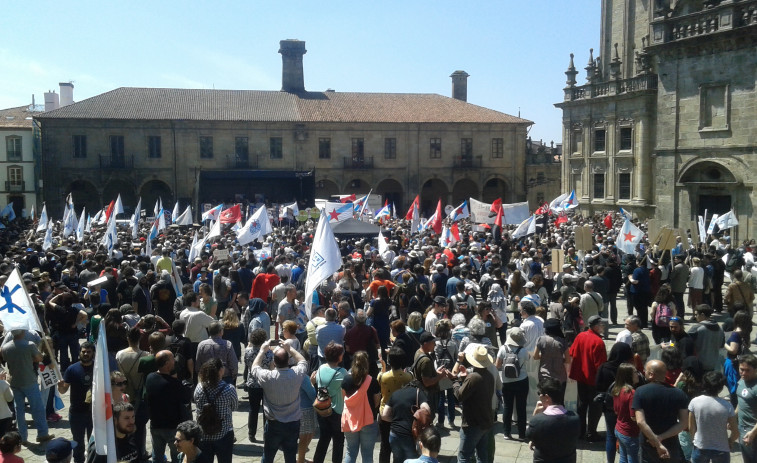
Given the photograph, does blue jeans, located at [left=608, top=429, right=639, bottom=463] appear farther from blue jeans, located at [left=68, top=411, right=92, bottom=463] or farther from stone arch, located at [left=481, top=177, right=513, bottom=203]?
stone arch, located at [left=481, top=177, right=513, bottom=203]

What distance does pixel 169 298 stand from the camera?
38.5ft

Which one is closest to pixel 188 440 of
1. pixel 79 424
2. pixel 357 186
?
pixel 79 424

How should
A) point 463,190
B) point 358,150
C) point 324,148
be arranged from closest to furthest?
point 324,148
point 358,150
point 463,190

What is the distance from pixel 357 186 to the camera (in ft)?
166

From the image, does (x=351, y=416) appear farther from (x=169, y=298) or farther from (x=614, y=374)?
(x=169, y=298)

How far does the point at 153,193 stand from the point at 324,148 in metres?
11.8

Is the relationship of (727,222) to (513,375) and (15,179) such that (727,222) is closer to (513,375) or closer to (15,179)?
(513,375)

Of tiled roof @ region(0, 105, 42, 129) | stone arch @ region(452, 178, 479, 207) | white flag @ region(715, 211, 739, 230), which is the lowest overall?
white flag @ region(715, 211, 739, 230)

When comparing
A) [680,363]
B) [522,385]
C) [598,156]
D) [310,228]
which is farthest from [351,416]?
[598,156]

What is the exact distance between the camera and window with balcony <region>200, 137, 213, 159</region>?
48.1m

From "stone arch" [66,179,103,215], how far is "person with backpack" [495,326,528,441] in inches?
1740

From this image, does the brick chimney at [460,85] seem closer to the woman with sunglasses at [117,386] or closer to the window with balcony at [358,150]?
the window with balcony at [358,150]

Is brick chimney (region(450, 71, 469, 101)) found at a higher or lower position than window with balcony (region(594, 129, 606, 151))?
higher

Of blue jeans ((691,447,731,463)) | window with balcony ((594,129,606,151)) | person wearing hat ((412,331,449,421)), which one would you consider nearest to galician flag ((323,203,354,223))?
person wearing hat ((412,331,449,421))
